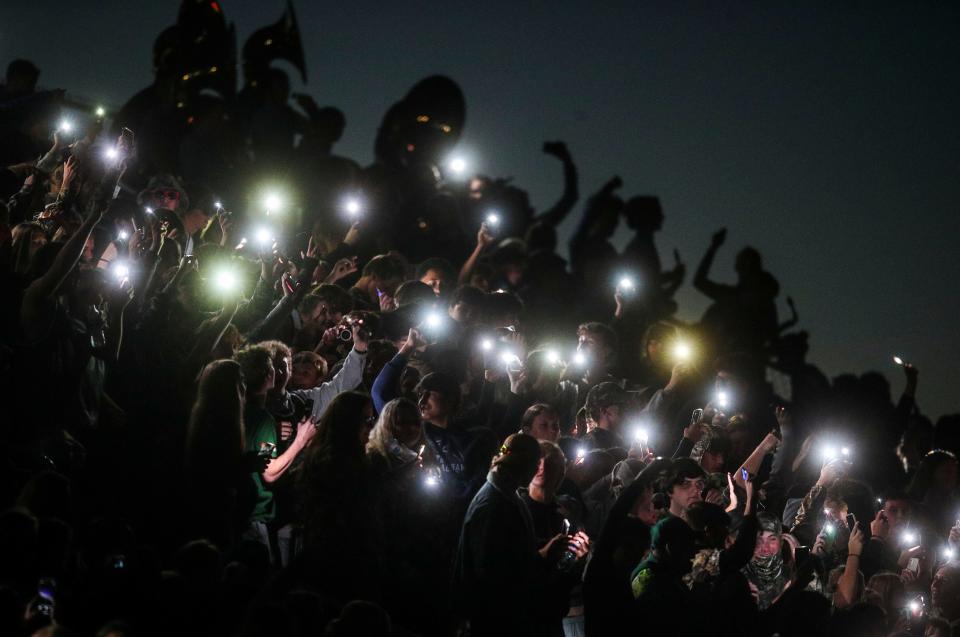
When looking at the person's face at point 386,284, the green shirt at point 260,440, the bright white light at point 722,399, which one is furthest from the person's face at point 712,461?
the green shirt at point 260,440

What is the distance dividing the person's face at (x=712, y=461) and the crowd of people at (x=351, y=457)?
2 cm

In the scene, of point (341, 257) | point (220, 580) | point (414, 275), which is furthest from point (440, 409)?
point (414, 275)

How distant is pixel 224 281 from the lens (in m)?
7.21

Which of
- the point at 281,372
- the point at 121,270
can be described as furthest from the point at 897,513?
the point at 121,270

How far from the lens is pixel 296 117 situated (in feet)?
43.0

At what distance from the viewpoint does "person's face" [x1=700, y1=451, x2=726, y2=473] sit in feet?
27.9

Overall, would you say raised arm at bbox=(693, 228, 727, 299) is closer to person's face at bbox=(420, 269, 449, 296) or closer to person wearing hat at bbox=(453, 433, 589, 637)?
person's face at bbox=(420, 269, 449, 296)

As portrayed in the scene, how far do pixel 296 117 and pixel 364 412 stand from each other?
7827 millimetres

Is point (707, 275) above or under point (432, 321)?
above

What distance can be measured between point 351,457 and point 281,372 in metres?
1.25

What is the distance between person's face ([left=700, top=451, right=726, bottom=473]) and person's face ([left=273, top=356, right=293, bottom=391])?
3559mm

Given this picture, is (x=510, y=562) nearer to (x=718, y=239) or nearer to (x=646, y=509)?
(x=646, y=509)

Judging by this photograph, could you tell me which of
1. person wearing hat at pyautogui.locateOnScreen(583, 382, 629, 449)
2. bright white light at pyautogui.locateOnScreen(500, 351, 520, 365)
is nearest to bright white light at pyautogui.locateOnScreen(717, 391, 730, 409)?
person wearing hat at pyautogui.locateOnScreen(583, 382, 629, 449)

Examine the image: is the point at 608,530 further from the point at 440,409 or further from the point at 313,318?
the point at 313,318
